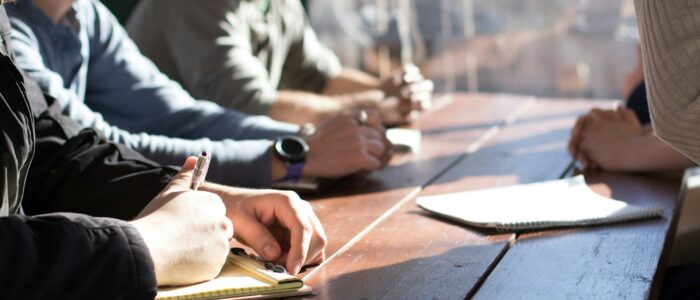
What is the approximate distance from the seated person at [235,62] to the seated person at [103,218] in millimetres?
1059

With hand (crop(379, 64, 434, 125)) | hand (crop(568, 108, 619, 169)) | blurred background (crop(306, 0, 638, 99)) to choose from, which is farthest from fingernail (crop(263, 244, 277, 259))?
blurred background (crop(306, 0, 638, 99))

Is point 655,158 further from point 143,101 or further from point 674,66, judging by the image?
point 143,101

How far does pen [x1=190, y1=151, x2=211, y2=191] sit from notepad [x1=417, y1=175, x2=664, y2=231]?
0.42 m

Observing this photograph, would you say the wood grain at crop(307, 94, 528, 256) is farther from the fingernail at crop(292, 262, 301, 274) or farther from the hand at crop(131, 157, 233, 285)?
the hand at crop(131, 157, 233, 285)

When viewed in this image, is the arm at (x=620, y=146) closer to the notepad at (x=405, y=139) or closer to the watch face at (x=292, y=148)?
the notepad at (x=405, y=139)

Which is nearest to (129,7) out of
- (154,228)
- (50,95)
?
(50,95)

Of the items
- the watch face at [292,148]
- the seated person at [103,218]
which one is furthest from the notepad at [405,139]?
the seated person at [103,218]

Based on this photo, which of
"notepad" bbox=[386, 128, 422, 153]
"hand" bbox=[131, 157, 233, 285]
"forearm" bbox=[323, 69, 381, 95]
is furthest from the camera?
"forearm" bbox=[323, 69, 381, 95]

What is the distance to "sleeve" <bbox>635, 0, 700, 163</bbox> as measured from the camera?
3.89 feet

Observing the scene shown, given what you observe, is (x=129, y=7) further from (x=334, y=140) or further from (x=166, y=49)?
(x=334, y=140)

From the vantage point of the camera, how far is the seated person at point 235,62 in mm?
2594

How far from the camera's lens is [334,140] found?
1.87 m

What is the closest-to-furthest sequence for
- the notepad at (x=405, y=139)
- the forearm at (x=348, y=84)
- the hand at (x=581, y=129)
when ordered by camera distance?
the hand at (x=581, y=129) → the notepad at (x=405, y=139) → the forearm at (x=348, y=84)

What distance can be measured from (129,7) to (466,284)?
287cm
